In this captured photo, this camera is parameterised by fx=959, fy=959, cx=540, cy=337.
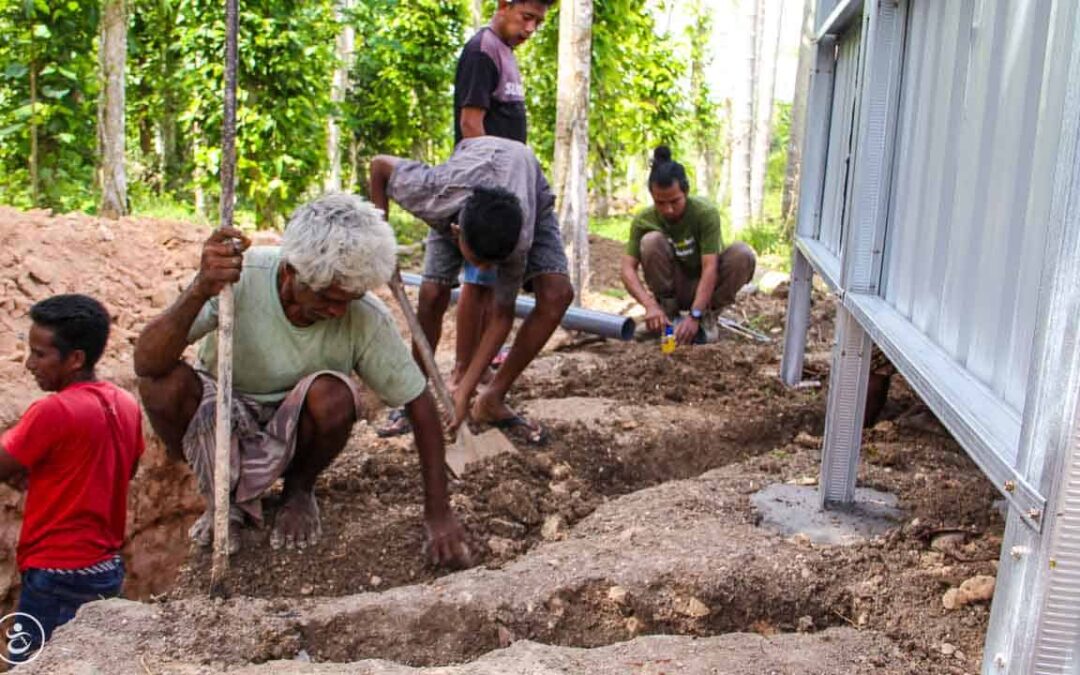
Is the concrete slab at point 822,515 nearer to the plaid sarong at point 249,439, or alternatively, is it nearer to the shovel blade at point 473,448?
the shovel blade at point 473,448

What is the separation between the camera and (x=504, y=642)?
8.02 ft

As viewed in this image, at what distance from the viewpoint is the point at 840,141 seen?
4176 millimetres

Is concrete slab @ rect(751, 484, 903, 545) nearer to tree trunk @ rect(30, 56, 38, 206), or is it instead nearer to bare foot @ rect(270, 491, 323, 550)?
bare foot @ rect(270, 491, 323, 550)

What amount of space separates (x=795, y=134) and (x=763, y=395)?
9736mm

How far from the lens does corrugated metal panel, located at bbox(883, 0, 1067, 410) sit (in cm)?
165

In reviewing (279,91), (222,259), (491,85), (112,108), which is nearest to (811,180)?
(491,85)

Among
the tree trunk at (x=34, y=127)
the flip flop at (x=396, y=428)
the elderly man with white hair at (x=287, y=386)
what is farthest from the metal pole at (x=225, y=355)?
the tree trunk at (x=34, y=127)

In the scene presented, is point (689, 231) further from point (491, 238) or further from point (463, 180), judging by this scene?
point (491, 238)

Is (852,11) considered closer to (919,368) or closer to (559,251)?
A: (559,251)

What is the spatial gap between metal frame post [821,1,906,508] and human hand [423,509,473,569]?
3.91ft

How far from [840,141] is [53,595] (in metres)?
3.45

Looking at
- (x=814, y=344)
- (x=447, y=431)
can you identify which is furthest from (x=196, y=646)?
(x=814, y=344)

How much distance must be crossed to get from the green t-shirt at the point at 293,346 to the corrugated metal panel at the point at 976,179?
4.85ft

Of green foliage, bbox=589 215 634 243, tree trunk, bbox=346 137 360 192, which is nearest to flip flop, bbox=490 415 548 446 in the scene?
green foliage, bbox=589 215 634 243
